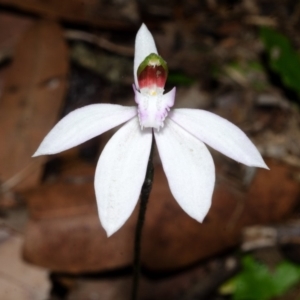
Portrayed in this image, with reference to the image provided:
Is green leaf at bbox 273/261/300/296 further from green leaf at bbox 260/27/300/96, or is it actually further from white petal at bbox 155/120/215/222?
white petal at bbox 155/120/215/222

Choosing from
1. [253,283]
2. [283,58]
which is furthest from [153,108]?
[283,58]

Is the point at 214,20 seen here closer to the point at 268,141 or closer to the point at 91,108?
the point at 268,141

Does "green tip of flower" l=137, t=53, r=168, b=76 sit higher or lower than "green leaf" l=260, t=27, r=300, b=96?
lower

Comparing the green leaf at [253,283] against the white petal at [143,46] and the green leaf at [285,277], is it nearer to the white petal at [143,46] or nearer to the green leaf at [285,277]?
the green leaf at [285,277]

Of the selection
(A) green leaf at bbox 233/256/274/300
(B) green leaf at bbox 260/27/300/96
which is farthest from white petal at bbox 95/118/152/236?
(B) green leaf at bbox 260/27/300/96

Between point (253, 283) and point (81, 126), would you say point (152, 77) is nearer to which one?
point (81, 126)

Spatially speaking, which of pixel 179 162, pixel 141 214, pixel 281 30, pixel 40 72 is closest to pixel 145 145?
pixel 179 162
